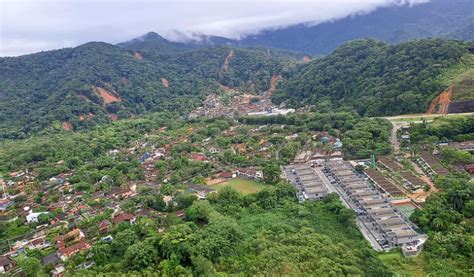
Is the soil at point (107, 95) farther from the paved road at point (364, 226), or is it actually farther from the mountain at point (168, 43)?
the paved road at point (364, 226)

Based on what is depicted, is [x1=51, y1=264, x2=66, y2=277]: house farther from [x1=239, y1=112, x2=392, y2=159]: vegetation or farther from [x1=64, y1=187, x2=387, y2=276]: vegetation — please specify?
[x1=239, y1=112, x2=392, y2=159]: vegetation

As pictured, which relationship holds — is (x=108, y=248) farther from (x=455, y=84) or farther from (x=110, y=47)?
(x=110, y=47)

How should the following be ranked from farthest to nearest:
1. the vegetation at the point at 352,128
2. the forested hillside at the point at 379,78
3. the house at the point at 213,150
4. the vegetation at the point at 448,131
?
the forested hillside at the point at 379,78 < the house at the point at 213,150 < the vegetation at the point at 352,128 < the vegetation at the point at 448,131

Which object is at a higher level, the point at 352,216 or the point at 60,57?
the point at 60,57

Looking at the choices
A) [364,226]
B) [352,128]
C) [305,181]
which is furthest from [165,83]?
[364,226]

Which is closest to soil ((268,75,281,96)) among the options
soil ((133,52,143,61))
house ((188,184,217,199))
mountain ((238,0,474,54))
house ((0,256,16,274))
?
soil ((133,52,143,61))

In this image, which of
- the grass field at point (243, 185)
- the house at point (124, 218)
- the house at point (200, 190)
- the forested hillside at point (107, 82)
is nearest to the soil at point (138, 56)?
the forested hillside at point (107, 82)

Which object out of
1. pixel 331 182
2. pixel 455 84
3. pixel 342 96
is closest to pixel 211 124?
pixel 342 96
